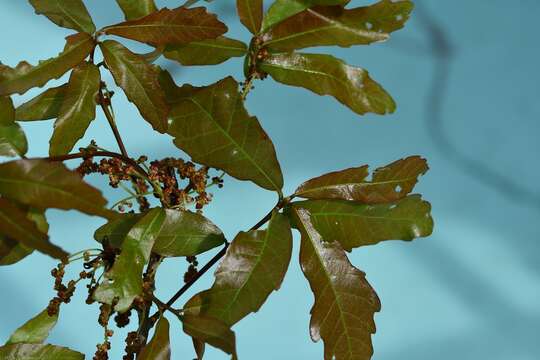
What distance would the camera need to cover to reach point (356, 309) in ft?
2.03

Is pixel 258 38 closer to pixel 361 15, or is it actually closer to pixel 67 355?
pixel 361 15

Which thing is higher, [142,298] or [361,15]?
[361,15]

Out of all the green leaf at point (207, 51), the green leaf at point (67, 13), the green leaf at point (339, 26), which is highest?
the green leaf at point (339, 26)

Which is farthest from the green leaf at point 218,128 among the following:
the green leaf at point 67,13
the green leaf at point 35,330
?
the green leaf at point 35,330

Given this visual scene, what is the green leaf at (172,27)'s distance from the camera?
625 millimetres

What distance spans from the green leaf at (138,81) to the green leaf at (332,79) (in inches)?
4.1

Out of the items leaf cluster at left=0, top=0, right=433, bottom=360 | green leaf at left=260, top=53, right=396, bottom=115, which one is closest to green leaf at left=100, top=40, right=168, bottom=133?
leaf cluster at left=0, top=0, right=433, bottom=360

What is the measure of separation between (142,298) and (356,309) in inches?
6.3

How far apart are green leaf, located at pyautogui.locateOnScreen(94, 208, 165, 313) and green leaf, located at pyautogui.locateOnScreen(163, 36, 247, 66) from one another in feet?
0.52

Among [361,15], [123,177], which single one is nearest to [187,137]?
[123,177]

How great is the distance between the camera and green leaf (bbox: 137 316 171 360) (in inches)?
23.5

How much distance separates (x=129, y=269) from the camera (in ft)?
1.90

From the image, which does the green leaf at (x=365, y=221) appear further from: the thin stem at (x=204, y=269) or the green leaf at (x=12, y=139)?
the green leaf at (x=12, y=139)

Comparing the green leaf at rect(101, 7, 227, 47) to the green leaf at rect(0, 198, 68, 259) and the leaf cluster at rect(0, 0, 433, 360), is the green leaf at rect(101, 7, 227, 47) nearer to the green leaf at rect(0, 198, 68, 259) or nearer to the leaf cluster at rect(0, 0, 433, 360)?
the leaf cluster at rect(0, 0, 433, 360)
